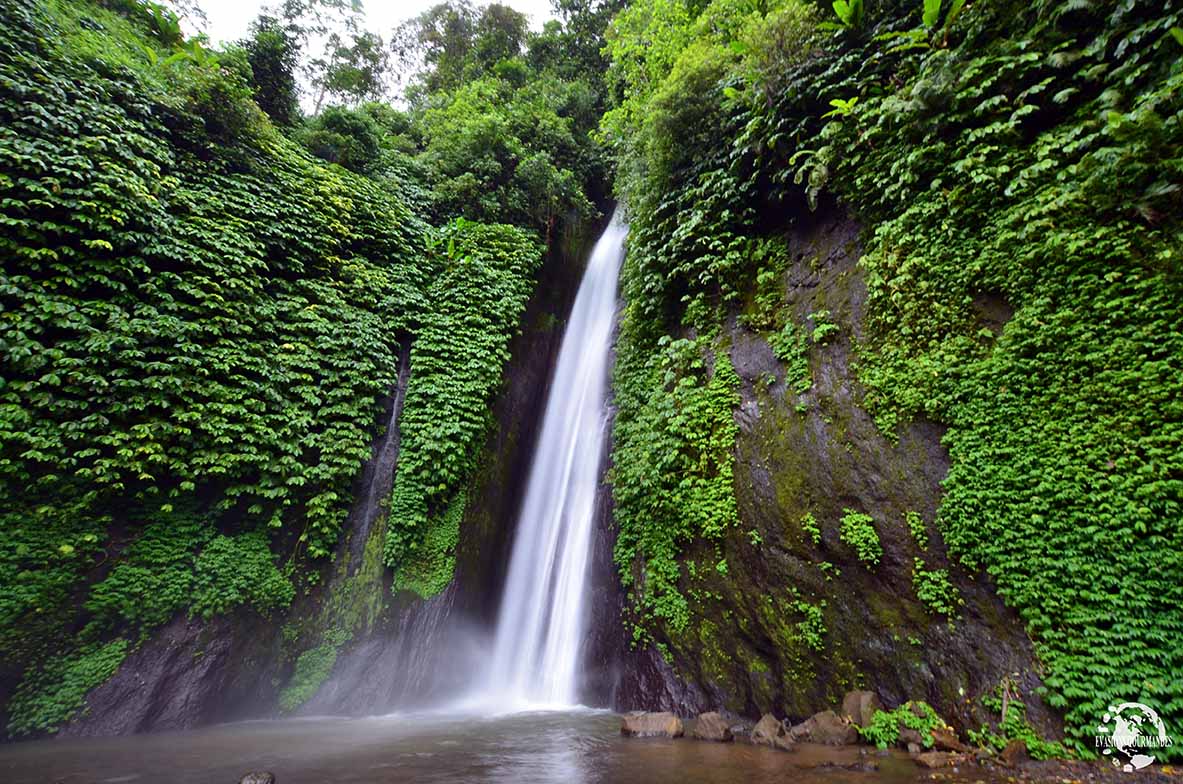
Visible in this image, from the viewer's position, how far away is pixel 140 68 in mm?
7973

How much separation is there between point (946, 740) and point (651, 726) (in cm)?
275

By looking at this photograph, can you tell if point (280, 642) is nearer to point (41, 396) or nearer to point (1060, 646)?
point (41, 396)

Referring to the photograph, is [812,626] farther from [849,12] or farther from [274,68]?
[274,68]

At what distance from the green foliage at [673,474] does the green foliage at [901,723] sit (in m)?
2.37

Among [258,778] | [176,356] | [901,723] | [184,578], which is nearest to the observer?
[258,778]

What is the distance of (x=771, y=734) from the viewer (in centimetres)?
458

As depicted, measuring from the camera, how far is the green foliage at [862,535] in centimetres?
482

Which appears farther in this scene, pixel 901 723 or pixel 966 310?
pixel 966 310

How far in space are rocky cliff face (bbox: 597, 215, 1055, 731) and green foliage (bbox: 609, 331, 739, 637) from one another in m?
0.23

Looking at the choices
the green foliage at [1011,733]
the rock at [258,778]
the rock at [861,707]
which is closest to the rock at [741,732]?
the rock at [861,707]

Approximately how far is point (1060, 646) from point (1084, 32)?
554 cm

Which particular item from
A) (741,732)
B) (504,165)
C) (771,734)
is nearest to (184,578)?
(741,732)

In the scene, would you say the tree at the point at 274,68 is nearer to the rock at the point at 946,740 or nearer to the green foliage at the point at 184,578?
the green foliage at the point at 184,578

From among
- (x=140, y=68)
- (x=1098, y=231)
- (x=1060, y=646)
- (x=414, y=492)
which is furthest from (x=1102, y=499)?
(x=140, y=68)
